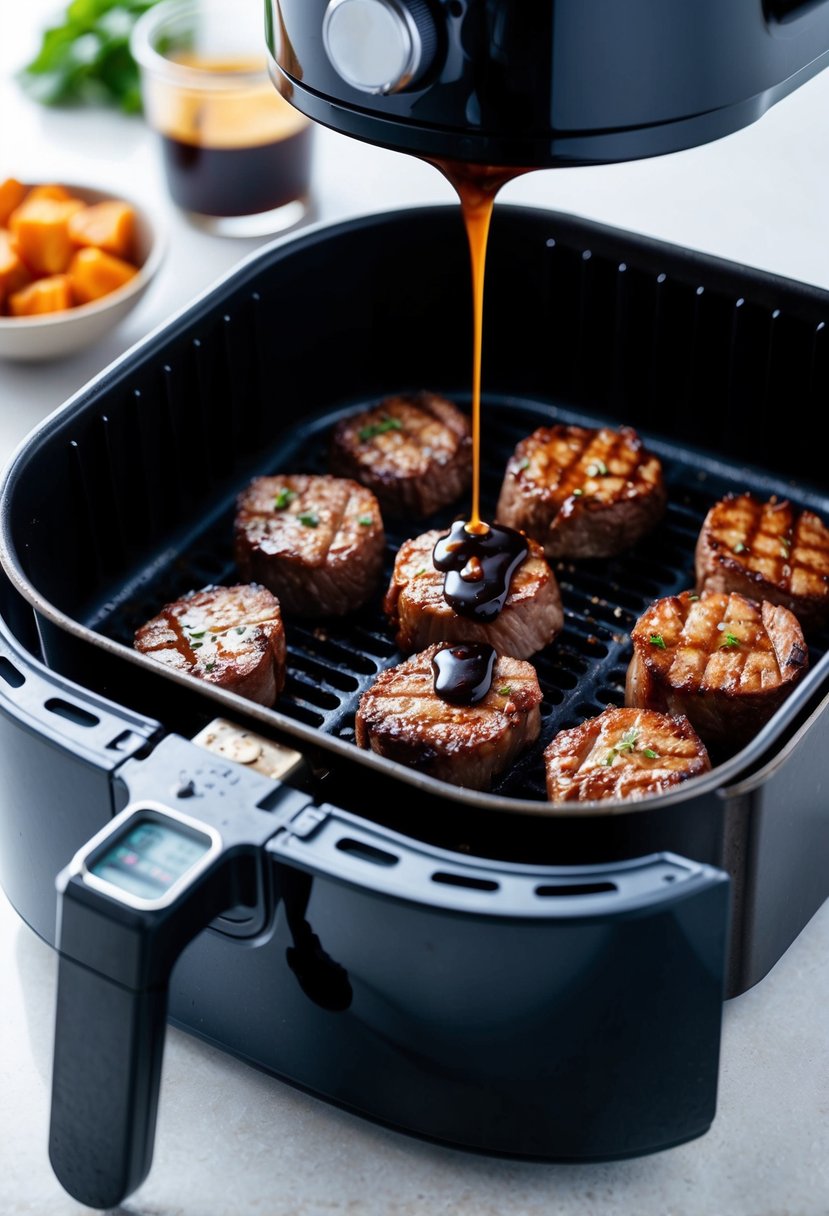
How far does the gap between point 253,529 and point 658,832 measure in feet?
2.77

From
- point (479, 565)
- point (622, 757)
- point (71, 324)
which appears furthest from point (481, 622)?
point (71, 324)

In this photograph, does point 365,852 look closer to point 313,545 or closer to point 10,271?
point 313,545

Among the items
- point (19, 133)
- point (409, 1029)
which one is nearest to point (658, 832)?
point (409, 1029)

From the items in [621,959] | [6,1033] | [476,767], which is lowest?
[6,1033]

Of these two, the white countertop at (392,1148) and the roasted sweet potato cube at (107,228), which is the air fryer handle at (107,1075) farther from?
the roasted sweet potato cube at (107,228)

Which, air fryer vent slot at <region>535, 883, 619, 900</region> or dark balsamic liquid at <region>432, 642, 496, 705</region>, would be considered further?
dark balsamic liquid at <region>432, 642, 496, 705</region>

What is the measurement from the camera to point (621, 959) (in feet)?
4.33

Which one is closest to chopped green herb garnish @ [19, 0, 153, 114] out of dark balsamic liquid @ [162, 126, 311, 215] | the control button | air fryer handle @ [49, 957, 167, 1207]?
dark balsamic liquid @ [162, 126, 311, 215]

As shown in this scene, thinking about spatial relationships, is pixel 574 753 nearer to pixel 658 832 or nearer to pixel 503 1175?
pixel 658 832

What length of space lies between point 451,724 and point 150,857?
51cm

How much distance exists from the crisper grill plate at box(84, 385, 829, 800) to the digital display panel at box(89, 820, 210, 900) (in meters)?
0.52

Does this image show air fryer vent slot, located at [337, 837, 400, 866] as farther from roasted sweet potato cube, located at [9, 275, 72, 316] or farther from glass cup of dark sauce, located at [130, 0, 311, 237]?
glass cup of dark sauce, located at [130, 0, 311, 237]

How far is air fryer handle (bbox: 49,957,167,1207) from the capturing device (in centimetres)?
127

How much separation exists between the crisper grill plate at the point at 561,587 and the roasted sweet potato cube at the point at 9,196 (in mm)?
686
